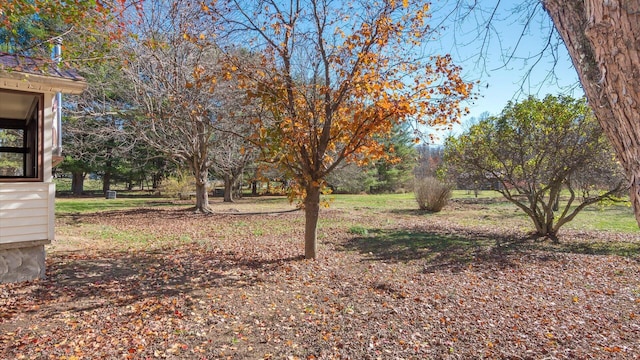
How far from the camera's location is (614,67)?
4.04 feet

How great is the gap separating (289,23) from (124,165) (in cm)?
2234

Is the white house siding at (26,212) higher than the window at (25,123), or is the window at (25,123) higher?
the window at (25,123)

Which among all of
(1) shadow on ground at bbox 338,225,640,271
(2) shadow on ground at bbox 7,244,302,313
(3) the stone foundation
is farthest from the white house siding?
(1) shadow on ground at bbox 338,225,640,271

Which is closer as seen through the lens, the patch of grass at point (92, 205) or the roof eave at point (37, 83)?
the roof eave at point (37, 83)

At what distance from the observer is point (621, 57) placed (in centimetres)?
121

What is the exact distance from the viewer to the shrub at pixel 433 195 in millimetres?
16359

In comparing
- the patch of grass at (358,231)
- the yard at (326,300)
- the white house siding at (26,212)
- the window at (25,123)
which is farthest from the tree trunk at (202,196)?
the white house siding at (26,212)

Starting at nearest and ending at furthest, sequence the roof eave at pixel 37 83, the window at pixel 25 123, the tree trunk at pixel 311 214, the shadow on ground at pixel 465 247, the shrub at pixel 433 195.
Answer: the roof eave at pixel 37 83 < the window at pixel 25 123 < the tree trunk at pixel 311 214 < the shadow on ground at pixel 465 247 < the shrub at pixel 433 195

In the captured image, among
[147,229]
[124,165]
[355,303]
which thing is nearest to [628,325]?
[355,303]

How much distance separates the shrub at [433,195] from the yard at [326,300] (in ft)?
23.9

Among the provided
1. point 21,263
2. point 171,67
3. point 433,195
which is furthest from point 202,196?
point 433,195

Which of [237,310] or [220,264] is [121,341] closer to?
[237,310]

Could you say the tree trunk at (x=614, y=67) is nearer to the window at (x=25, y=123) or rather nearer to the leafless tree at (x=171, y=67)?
the window at (x=25, y=123)

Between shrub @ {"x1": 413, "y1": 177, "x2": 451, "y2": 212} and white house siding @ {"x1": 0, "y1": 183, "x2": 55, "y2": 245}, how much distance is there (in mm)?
14454
